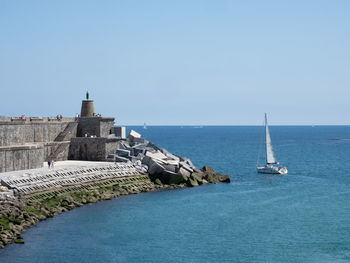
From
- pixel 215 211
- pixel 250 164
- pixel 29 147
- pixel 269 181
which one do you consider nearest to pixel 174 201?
pixel 215 211

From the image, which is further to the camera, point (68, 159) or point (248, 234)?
point (68, 159)

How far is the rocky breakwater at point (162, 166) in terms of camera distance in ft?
168

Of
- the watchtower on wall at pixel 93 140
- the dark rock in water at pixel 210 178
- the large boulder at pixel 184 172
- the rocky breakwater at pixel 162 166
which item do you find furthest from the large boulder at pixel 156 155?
the dark rock in water at pixel 210 178

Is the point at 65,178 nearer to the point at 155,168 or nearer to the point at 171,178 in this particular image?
the point at 155,168

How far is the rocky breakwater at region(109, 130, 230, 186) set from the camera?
168 feet

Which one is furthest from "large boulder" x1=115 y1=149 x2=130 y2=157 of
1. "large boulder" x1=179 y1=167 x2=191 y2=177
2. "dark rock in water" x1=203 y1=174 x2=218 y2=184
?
"dark rock in water" x1=203 y1=174 x2=218 y2=184

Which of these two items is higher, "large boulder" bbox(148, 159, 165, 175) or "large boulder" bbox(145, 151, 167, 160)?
"large boulder" bbox(145, 151, 167, 160)

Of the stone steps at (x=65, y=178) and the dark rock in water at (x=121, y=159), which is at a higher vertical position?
the dark rock in water at (x=121, y=159)

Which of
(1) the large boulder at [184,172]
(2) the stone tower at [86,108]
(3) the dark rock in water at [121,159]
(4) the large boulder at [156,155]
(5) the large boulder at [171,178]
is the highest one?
(2) the stone tower at [86,108]

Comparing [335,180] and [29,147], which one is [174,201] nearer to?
[29,147]

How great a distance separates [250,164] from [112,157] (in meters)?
31.0

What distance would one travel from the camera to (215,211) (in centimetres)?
3981

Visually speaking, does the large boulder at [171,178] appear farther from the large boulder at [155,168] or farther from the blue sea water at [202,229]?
the blue sea water at [202,229]

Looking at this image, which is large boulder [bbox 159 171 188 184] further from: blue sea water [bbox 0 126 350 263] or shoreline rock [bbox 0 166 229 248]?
blue sea water [bbox 0 126 350 263]
